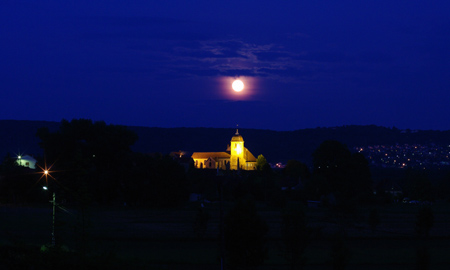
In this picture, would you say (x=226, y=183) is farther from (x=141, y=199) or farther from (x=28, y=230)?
(x=28, y=230)

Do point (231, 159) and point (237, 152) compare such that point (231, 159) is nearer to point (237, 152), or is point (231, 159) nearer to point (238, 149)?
point (237, 152)

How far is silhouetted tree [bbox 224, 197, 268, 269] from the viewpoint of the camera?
27031mm

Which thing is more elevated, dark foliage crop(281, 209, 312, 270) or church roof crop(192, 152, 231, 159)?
church roof crop(192, 152, 231, 159)

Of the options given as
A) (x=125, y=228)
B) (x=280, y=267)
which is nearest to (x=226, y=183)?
(x=125, y=228)

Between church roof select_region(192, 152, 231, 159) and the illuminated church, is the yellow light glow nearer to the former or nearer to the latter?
the illuminated church

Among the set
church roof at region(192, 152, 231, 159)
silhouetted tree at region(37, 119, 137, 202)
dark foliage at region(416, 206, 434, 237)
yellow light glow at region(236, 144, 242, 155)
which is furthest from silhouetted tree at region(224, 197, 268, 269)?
yellow light glow at region(236, 144, 242, 155)

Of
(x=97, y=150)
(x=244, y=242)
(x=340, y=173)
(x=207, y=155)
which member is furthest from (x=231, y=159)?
(x=244, y=242)

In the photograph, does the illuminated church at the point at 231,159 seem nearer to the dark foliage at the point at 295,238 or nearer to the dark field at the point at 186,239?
the dark field at the point at 186,239

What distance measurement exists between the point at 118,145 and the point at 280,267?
175 ft

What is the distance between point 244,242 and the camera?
1064 inches

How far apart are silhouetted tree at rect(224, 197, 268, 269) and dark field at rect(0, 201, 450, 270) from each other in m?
2.18

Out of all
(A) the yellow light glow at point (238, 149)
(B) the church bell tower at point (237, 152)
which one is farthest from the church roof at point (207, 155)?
(A) the yellow light glow at point (238, 149)

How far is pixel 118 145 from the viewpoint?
81562mm

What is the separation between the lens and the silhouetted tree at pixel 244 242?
88.7ft
